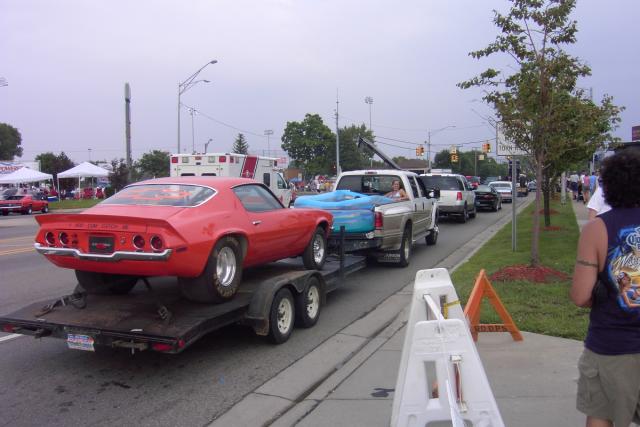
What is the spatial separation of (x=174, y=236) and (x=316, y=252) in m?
3.32

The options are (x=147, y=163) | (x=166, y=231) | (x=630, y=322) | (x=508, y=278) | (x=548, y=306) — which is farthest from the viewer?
(x=147, y=163)

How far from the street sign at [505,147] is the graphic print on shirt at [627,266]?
22.9 ft

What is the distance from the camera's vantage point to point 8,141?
86188mm

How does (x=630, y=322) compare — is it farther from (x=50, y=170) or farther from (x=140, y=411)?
(x=50, y=170)

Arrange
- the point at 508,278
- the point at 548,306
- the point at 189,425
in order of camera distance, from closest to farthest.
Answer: the point at 189,425
the point at 548,306
the point at 508,278

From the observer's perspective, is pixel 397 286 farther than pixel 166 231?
Yes

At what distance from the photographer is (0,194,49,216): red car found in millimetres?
32469

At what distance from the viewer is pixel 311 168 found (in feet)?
247

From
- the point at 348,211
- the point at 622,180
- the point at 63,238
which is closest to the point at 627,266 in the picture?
the point at 622,180

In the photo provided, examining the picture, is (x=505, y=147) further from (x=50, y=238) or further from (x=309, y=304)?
(x=50, y=238)

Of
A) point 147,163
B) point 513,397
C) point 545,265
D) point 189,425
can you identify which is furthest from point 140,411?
point 147,163

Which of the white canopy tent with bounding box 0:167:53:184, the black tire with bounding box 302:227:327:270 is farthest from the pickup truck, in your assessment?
the white canopy tent with bounding box 0:167:53:184

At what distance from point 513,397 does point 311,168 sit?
7123cm

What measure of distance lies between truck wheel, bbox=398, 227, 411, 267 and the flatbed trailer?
4.51m
